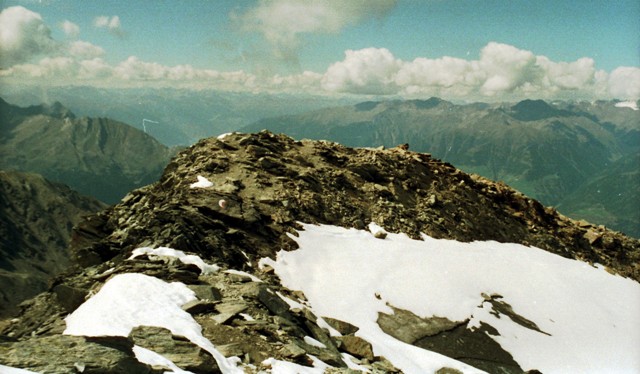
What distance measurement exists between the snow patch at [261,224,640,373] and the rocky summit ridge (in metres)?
1.58

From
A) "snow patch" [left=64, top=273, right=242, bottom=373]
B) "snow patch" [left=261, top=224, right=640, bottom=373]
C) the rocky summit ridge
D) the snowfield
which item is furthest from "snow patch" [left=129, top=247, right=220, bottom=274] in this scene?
"snow patch" [left=261, top=224, right=640, bottom=373]

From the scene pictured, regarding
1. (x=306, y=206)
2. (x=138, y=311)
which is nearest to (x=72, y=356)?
(x=138, y=311)

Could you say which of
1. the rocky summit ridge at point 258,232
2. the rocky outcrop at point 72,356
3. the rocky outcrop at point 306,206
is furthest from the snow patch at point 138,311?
the rocky outcrop at point 306,206

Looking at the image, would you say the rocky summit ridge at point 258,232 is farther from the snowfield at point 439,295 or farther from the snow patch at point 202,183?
the snowfield at point 439,295

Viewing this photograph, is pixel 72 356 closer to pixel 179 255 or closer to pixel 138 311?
pixel 138 311

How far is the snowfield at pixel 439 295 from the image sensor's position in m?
19.2

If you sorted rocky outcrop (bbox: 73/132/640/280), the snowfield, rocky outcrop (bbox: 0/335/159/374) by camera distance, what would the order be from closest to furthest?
rocky outcrop (bbox: 0/335/159/374) → the snowfield → rocky outcrop (bbox: 73/132/640/280)

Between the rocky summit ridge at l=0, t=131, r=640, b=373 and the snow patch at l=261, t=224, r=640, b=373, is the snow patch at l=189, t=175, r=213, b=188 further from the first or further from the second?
the snow patch at l=261, t=224, r=640, b=373

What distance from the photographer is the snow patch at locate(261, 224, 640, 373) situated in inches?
999

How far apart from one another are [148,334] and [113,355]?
10.7 ft

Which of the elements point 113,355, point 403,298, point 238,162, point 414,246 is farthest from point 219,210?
point 113,355

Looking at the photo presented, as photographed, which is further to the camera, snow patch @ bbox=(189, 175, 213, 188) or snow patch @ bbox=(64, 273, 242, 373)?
snow patch @ bbox=(189, 175, 213, 188)

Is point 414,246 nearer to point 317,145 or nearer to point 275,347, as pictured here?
point 317,145

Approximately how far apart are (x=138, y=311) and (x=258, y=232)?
1572 cm
